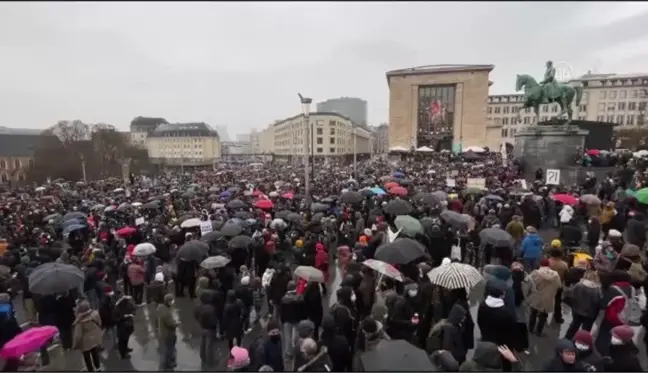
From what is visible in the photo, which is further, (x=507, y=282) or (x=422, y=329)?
(x=422, y=329)

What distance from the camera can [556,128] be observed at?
22734 mm

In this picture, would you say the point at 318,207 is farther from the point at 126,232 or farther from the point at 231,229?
the point at 126,232

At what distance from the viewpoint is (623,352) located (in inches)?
177

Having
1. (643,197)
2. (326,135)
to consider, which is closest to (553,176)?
A: (643,197)

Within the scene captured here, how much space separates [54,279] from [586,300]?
26.5 ft

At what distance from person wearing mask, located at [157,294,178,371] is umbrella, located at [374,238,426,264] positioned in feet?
11.6

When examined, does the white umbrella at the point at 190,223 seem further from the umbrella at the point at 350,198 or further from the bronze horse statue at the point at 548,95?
the bronze horse statue at the point at 548,95

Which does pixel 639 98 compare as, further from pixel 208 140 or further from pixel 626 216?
pixel 208 140

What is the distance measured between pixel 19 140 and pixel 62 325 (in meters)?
93.2

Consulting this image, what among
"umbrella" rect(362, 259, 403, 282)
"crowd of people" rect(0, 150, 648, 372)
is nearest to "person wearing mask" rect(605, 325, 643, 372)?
"crowd of people" rect(0, 150, 648, 372)

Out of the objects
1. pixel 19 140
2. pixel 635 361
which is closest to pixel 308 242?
pixel 635 361

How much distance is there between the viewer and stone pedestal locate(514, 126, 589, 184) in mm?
22188

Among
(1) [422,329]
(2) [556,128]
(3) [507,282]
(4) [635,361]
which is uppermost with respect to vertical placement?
(2) [556,128]

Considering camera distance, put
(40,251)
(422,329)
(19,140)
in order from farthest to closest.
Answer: (19,140)
(40,251)
(422,329)
